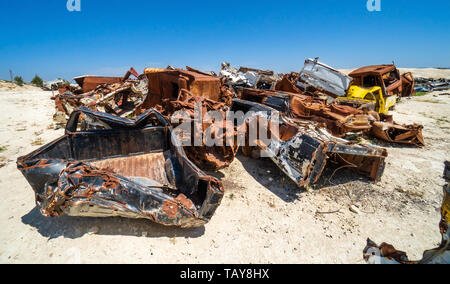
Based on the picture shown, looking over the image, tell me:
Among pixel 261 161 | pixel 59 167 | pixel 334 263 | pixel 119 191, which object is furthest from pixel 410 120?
pixel 59 167


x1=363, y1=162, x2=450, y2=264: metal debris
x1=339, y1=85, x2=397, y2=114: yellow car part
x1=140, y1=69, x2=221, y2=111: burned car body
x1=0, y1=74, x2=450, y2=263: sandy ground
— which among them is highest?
x1=140, y1=69, x2=221, y2=111: burned car body

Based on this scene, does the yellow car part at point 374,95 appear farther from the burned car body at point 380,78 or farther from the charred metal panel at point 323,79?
the charred metal panel at point 323,79

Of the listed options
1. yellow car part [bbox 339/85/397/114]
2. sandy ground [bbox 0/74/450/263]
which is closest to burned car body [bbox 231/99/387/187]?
sandy ground [bbox 0/74/450/263]

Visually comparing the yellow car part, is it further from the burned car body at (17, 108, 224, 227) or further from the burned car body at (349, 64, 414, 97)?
the burned car body at (17, 108, 224, 227)

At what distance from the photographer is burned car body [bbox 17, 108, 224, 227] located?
221 centimetres

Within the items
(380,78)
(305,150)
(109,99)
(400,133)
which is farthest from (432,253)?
(380,78)

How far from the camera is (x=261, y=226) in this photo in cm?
284

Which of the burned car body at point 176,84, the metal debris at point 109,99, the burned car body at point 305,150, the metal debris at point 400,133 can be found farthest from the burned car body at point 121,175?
the metal debris at point 400,133

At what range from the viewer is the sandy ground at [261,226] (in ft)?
7.70

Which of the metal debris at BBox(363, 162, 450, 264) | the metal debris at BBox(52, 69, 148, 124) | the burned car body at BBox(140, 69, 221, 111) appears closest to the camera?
the metal debris at BBox(363, 162, 450, 264)

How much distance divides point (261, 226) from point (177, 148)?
174 centimetres

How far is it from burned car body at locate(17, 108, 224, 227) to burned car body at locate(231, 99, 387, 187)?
5.46 feet

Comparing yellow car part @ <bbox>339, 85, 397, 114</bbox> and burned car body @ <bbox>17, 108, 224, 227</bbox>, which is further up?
yellow car part @ <bbox>339, 85, 397, 114</bbox>

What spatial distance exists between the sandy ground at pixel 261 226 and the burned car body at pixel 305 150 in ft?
1.22
